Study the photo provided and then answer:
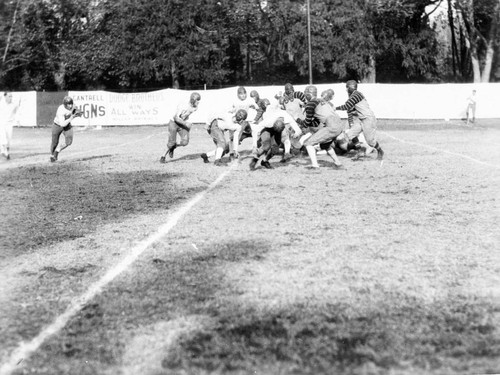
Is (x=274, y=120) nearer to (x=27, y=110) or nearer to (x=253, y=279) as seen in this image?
(x=253, y=279)

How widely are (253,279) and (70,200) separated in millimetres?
5781

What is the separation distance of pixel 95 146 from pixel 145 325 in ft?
64.5

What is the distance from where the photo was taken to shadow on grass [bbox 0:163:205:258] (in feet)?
25.4

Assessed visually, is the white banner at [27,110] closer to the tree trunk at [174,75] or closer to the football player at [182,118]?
the tree trunk at [174,75]

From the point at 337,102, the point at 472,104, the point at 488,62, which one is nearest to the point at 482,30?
the point at 488,62

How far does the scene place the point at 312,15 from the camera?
5191cm

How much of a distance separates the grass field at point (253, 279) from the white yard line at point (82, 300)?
0.05 feet

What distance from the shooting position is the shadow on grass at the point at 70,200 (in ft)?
25.4

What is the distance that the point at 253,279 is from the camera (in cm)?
542

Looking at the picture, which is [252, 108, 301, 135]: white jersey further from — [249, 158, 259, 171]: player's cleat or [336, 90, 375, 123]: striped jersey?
[336, 90, 375, 123]: striped jersey

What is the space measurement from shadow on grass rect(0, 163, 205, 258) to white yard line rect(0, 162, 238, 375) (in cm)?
95

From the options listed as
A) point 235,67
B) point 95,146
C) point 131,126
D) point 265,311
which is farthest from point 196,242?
point 235,67

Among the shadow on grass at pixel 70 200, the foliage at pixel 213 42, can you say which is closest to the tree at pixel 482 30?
the foliage at pixel 213 42

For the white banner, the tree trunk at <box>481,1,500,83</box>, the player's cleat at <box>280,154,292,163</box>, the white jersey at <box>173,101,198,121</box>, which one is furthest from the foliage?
the white jersey at <box>173,101,198,121</box>
